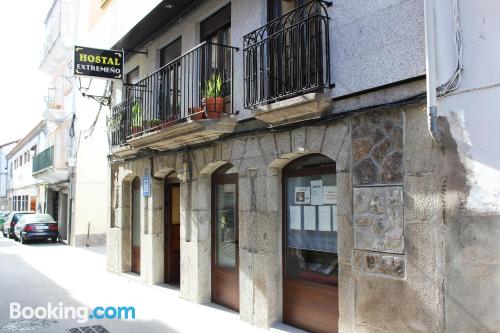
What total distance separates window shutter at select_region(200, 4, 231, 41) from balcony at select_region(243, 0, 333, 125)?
1389mm

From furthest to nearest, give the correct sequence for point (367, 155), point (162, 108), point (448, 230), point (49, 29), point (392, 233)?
point (49, 29)
point (162, 108)
point (367, 155)
point (392, 233)
point (448, 230)

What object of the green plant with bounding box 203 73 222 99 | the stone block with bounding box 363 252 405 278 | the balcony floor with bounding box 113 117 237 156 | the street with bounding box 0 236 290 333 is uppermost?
the green plant with bounding box 203 73 222 99

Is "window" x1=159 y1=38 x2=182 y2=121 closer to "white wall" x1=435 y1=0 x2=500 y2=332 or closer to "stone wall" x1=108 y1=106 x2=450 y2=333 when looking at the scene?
"stone wall" x1=108 y1=106 x2=450 y2=333

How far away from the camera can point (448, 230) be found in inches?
178

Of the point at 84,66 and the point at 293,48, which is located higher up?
the point at 84,66

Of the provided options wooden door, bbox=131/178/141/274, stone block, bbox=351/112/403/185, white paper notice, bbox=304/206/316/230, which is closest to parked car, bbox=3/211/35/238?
wooden door, bbox=131/178/141/274

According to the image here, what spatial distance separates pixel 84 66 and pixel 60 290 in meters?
5.11

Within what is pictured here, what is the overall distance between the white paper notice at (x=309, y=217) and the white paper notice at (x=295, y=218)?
0.11 metres

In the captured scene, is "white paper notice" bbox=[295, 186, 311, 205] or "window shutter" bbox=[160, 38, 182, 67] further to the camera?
"window shutter" bbox=[160, 38, 182, 67]

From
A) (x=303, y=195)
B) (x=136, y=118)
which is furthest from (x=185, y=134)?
(x=136, y=118)

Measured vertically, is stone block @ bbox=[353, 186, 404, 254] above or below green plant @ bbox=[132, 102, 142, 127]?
below

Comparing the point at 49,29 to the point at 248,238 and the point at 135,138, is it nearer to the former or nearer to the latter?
the point at 135,138

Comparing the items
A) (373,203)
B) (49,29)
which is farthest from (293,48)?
(49,29)

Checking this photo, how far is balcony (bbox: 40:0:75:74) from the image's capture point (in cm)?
2205
